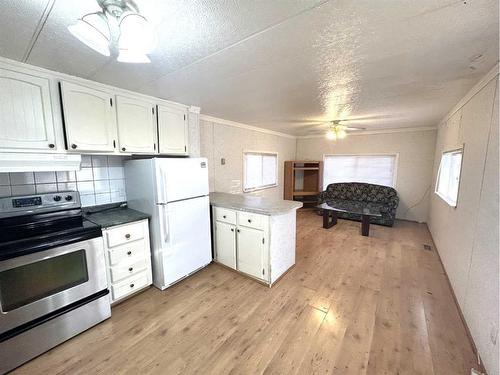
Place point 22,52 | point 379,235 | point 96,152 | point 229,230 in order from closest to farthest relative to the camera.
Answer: point 22,52, point 96,152, point 229,230, point 379,235

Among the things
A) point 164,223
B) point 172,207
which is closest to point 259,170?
point 172,207

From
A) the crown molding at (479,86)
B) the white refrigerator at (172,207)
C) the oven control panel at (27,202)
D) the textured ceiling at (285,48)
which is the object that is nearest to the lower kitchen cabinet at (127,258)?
the white refrigerator at (172,207)

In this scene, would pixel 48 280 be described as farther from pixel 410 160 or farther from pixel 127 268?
pixel 410 160

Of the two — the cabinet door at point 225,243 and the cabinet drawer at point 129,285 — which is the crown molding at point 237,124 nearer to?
the cabinet door at point 225,243

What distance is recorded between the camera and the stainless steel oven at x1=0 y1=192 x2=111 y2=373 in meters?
1.50

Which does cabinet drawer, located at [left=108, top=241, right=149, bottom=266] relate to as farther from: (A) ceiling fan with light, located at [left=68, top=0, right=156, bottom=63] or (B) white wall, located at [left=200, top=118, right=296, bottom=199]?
(A) ceiling fan with light, located at [left=68, top=0, right=156, bottom=63]

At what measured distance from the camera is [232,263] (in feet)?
9.14

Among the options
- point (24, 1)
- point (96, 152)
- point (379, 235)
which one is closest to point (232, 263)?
point (96, 152)

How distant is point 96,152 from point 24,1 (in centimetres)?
128

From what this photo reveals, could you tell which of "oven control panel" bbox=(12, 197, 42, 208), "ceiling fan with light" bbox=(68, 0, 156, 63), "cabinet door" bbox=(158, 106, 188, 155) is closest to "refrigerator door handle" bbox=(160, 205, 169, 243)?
"cabinet door" bbox=(158, 106, 188, 155)

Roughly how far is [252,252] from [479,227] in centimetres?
211

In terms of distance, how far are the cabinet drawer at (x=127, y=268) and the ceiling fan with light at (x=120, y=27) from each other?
192 cm

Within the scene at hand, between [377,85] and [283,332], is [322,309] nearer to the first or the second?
[283,332]

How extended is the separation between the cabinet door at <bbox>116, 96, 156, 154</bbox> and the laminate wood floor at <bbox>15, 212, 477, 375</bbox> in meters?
1.67
